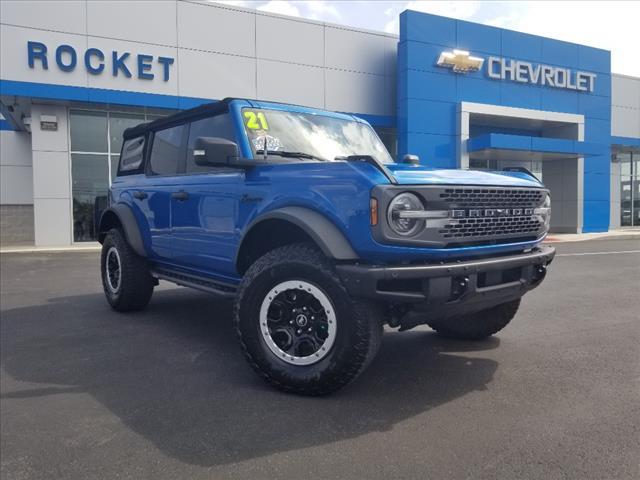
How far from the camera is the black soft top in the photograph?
175 inches

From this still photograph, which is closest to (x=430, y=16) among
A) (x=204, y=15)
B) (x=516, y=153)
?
(x=516, y=153)

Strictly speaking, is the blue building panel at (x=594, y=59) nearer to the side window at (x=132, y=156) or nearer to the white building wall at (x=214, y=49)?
the white building wall at (x=214, y=49)

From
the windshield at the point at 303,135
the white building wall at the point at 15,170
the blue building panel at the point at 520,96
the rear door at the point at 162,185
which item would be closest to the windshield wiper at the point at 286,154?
the windshield at the point at 303,135

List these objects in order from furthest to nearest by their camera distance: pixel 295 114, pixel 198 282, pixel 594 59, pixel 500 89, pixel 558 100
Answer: pixel 594 59
pixel 558 100
pixel 500 89
pixel 198 282
pixel 295 114

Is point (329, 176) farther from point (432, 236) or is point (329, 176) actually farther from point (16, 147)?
point (16, 147)

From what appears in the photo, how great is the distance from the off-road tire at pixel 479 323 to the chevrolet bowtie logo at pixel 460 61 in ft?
57.5

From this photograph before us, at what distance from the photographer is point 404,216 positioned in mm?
2971

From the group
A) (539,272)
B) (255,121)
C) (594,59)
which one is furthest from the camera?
(594,59)

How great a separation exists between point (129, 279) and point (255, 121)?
2.52 meters

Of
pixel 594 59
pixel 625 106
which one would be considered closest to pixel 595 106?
pixel 594 59

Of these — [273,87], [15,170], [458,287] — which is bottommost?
[458,287]

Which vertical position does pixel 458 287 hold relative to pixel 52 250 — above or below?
above

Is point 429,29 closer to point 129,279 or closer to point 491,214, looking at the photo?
point 129,279

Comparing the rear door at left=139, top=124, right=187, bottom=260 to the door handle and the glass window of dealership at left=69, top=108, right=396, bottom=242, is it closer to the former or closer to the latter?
the door handle
